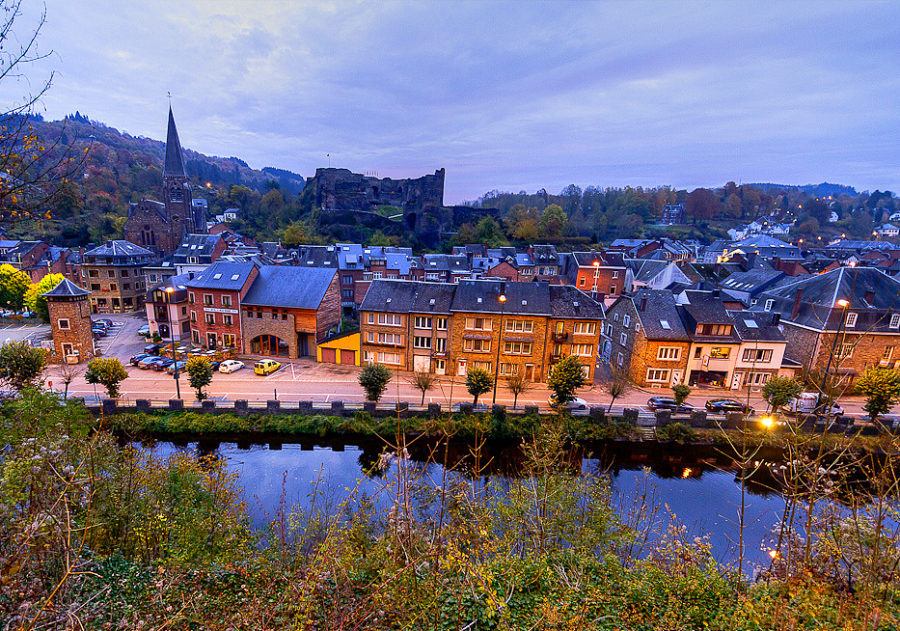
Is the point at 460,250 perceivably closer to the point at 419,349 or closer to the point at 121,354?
the point at 419,349

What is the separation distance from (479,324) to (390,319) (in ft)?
22.0

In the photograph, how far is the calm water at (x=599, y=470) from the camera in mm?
15496

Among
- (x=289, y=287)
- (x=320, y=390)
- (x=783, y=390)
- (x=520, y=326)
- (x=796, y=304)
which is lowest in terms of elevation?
(x=320, y=390)

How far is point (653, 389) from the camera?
2762 centimetres

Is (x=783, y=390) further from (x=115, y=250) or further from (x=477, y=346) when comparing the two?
(x=115, y=250)

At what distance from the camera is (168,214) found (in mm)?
63250

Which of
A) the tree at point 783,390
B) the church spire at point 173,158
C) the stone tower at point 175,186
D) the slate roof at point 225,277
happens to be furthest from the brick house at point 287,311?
the church spire at point 173,158

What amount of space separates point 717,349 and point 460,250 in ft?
135

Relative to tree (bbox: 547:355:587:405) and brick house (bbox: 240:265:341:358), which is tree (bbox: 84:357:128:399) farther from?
tree (bbox: 547:355:587:405)

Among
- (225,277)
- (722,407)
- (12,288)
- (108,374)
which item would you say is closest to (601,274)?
(722,407)

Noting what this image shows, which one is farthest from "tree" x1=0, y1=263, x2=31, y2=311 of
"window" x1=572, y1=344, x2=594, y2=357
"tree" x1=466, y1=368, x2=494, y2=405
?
"window" x1=572, y1=344, x2=594, y2=357

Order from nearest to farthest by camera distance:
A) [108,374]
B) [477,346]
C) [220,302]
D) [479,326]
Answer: [108,374], [479,326], [477,346], [220,302]

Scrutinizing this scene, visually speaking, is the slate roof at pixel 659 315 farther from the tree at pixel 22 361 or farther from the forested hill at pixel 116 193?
the forested hill at pixel 116 193

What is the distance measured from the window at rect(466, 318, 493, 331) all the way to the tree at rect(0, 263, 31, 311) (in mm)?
48907
